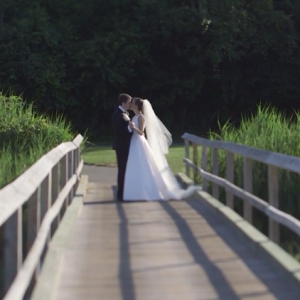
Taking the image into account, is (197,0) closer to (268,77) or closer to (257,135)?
(268,77)

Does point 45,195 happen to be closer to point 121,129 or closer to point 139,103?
point 121,129

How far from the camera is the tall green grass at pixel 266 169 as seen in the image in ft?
35.9

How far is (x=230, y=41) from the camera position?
3622 centimetres

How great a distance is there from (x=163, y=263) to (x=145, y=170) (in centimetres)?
643

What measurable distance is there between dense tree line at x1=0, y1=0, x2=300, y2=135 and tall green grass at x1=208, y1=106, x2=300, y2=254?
20899mm

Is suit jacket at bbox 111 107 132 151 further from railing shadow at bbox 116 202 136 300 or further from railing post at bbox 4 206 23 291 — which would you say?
railing post at bbox 4 206 23 291

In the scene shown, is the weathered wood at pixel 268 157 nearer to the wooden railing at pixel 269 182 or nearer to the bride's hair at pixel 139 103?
the wooden railing at pixel 269 182

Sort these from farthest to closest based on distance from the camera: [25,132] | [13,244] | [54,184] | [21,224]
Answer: [25,132] → [54,184] → [21,224] → [13,244]

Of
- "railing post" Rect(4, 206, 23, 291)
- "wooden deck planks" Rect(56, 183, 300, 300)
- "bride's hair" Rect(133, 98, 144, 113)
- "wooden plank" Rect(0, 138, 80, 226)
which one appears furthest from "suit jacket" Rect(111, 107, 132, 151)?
"railing post" Rect(4, 206, 23, 291)

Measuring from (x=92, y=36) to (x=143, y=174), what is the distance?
975 inches

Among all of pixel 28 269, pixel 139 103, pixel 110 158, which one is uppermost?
pixel 139 103

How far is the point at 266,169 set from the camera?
12094 millimetres

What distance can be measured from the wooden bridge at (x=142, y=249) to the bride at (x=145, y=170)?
193 cm

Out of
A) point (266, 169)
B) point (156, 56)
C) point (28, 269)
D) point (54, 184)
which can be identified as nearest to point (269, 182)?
point (54, 184)
